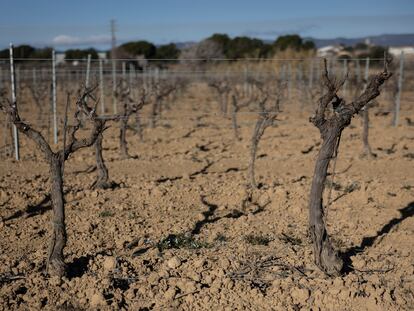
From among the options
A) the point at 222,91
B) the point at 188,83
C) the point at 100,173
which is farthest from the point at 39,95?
the point at 188,83

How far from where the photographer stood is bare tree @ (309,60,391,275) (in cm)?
430

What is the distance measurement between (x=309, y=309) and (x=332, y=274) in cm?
53

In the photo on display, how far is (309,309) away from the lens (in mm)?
4043

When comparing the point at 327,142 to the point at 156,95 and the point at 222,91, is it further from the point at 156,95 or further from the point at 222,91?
the point at 222,91

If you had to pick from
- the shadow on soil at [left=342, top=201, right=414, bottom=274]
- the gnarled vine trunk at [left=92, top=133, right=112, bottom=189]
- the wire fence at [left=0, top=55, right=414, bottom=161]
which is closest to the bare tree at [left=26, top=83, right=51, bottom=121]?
the wire fence at [left=0, top=55, right=414, bottom=161]

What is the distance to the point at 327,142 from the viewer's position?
441 cm

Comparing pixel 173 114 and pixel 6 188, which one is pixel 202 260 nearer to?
pixel 6 188

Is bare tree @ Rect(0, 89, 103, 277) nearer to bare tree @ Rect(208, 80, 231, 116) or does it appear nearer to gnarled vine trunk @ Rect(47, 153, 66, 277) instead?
gnarled vine trunk @ Rect(47, 153, 66, 277)

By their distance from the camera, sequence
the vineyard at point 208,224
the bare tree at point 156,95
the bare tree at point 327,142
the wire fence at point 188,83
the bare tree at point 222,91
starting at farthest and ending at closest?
the bare tree at point 222,91, the wire fence at point 188,83, the bare tree at point 156,95, the bare tree at point 327,142, the vineyard at point 208,224

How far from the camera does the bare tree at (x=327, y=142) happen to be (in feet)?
14.1

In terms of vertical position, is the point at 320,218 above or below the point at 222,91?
below

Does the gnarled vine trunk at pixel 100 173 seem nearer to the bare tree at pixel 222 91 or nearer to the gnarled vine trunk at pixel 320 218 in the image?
the gnarled vine trunk at pixel 320 218

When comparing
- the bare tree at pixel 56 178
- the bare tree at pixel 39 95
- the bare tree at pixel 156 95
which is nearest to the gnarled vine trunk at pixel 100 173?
the bare tree at pixel 56 178

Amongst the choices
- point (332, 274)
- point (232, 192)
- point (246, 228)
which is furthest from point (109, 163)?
point (332, 274)
